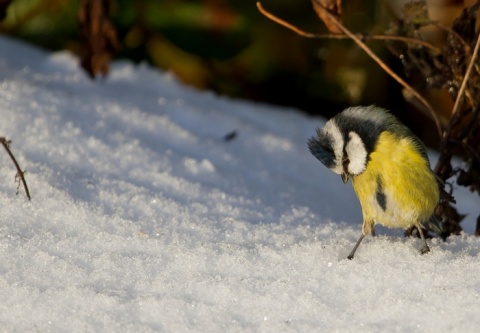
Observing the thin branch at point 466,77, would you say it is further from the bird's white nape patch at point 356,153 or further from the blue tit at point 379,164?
the bird's white nape patch at point 356,153

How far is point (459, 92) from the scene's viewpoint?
2895mm

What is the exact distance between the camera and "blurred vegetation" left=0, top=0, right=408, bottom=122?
454cm

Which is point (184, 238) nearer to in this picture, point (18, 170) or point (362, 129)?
point (18, 170)

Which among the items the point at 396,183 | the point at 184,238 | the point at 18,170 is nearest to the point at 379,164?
the point at 396,183

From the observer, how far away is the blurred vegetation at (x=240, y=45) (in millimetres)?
4535

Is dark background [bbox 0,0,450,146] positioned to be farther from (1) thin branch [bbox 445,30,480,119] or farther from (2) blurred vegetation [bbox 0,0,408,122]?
(1) thin branch [bbox 445,30,480,119]

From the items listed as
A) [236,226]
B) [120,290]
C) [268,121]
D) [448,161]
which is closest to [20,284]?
[120,290]

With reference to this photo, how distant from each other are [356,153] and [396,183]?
0.16 m

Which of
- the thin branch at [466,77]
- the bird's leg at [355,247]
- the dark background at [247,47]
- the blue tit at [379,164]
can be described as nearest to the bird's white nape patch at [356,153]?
the blue tit at [379,164]

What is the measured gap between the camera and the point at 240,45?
185 inches

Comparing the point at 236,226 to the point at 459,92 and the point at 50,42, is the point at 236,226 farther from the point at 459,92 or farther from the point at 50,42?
the point at 50,42

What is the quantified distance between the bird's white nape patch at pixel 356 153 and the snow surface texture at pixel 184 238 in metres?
0.26

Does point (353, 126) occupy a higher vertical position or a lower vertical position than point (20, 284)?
higher

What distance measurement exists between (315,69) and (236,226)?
2.37 meters
